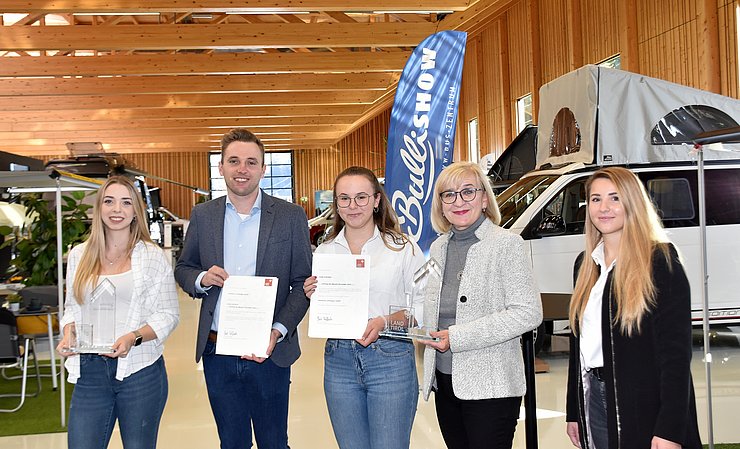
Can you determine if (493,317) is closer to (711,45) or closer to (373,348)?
(373,348)

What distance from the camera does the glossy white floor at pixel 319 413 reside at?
16.2ft

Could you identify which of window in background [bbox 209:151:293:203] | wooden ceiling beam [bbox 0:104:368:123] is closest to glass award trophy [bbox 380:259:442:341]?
wooden ceiling beam [bbox 0:104:368:123]

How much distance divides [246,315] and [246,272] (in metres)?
0.26

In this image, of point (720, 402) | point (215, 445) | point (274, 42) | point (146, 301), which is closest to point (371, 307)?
point (146, 301)

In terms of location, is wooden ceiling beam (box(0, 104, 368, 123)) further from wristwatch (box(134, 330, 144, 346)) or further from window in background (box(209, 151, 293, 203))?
wristwatch (box(134, 330, 144, 346))

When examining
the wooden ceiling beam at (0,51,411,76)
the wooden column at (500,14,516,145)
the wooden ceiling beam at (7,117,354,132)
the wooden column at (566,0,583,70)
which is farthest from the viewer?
the wooden ceiling beam at (7,117,354,132)

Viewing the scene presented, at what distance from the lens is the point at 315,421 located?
5441mm

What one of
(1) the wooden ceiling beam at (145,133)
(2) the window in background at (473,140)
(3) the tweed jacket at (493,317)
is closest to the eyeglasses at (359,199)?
(3) the tweed jacket at (493,317)

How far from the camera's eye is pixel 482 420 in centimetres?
251

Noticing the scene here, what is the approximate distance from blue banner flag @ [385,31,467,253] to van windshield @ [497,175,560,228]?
0.73 meters

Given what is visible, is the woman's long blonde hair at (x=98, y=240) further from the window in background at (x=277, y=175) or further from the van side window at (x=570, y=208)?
the window in background at (x=277, y=175)

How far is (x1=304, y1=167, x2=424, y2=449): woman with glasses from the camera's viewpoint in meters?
2.58

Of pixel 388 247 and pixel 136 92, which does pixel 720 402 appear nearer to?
pixel 388 247

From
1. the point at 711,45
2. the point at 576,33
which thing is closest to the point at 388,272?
the point at 711,45
